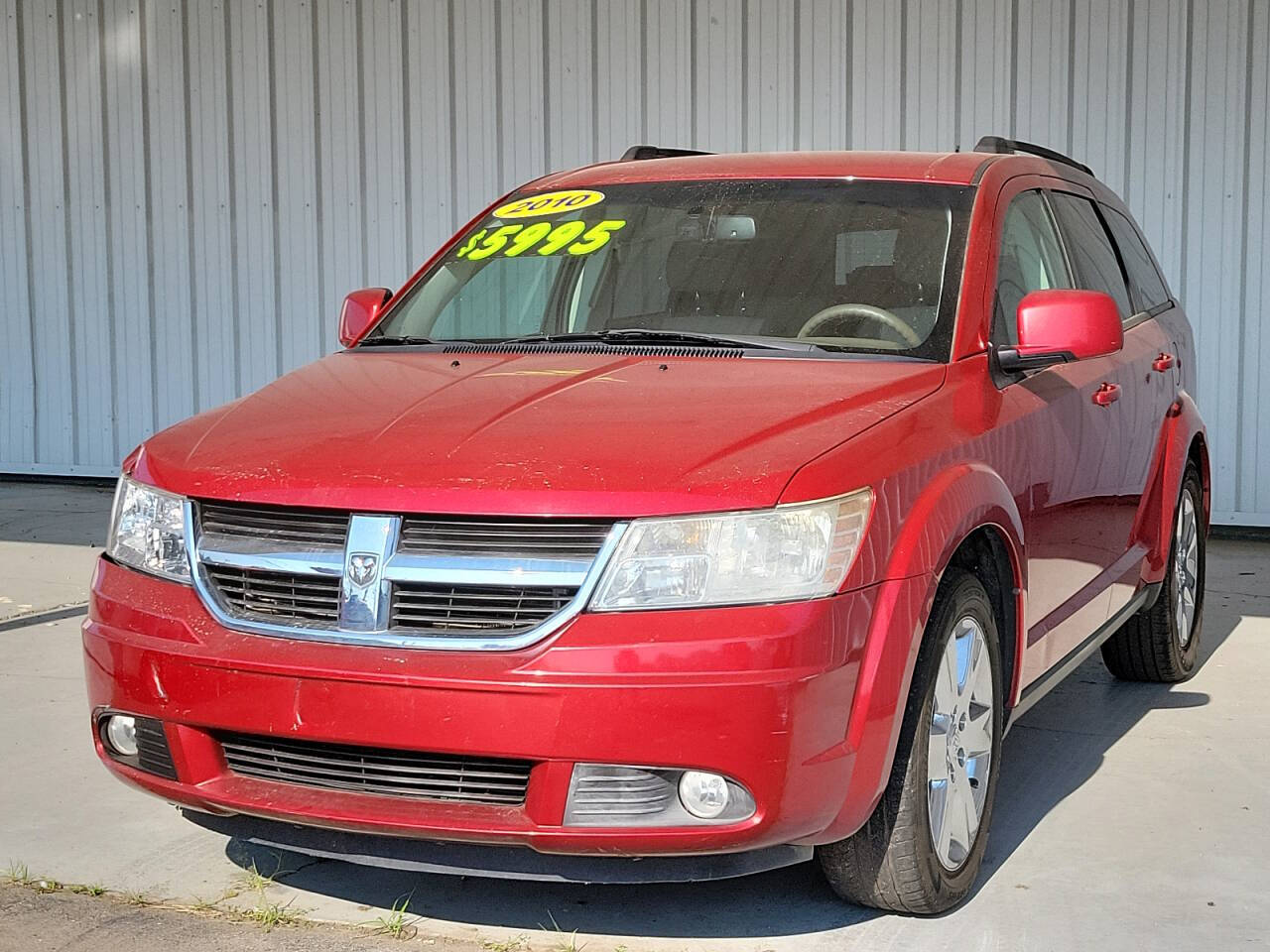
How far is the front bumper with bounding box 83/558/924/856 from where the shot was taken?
9.61ft

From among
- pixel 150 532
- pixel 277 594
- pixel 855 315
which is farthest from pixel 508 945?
pixel 855 315

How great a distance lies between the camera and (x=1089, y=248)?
5105 mm

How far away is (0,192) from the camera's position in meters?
11.4

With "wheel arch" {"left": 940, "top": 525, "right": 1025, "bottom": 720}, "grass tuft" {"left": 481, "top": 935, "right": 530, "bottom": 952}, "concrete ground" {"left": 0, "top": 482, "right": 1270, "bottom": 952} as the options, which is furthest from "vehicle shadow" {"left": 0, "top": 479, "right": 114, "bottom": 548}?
"wheel arch" {"left": 940, "top": 525, "right": 1025, "bottom": 720}

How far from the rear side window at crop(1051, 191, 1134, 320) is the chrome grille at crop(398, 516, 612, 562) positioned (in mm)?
2388

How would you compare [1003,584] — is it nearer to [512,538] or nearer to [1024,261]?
[1024,261]

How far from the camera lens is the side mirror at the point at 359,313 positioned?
15.4 ft

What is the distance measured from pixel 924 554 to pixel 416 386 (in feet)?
4.00

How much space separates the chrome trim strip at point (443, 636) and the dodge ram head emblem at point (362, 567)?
0.02 metres

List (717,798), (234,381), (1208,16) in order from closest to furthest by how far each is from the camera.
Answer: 1. (717,798)
2. (1208,16)
3. (234,381)

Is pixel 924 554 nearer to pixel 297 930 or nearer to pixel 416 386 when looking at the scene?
pixel 416 386

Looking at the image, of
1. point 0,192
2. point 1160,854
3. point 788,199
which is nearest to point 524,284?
point 788,199

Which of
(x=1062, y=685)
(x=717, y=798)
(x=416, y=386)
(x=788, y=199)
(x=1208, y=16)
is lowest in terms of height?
(x=1062, y=685)

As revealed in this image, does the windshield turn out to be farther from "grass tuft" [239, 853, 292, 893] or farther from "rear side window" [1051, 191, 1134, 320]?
"grass tuft" [239, 853, 292, 893]
